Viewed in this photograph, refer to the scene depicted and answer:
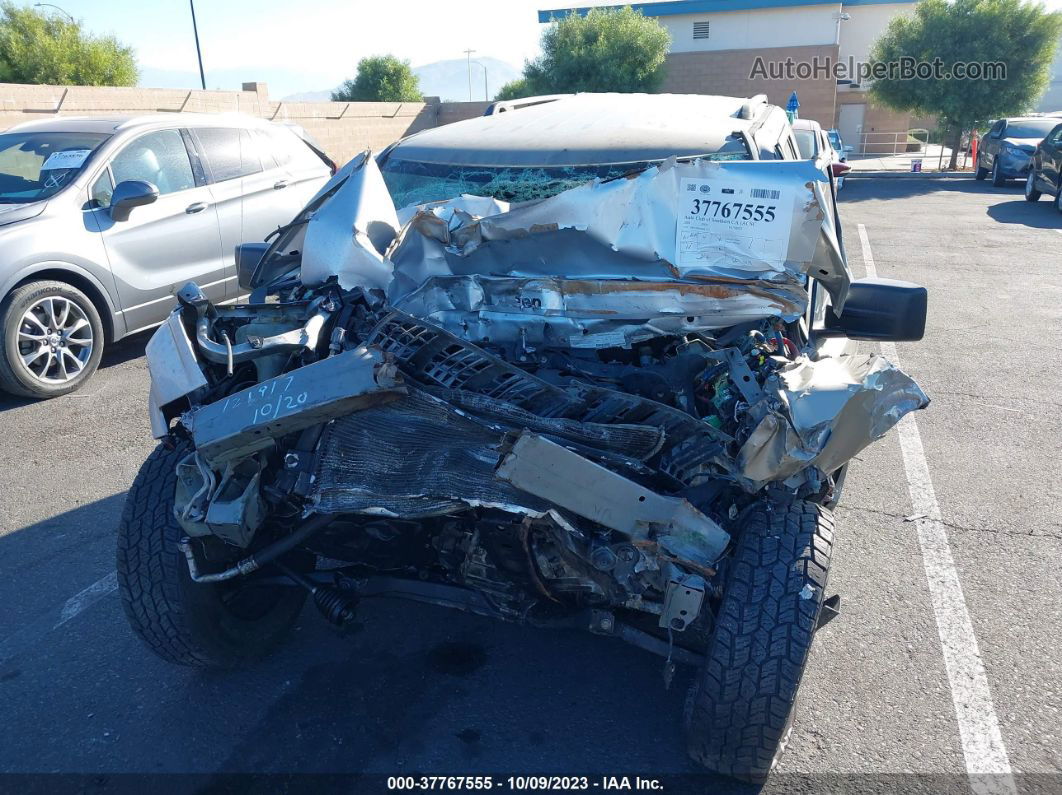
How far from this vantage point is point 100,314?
6.51 m

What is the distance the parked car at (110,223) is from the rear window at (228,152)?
11mm

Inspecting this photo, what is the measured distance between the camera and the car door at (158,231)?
647 cm

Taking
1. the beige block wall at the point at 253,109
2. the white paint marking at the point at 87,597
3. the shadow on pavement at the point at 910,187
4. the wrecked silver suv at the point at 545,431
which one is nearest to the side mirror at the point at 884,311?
the wrecked silver suv at the point at 545,431

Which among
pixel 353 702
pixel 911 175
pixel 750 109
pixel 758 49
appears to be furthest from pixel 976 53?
pixel 353 702

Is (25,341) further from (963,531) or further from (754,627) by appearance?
(963,531)

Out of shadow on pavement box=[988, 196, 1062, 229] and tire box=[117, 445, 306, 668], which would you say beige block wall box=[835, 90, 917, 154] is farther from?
tire box=[117, 445, 306, 668]

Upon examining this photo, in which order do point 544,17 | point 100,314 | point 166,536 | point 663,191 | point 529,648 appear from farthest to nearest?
point 544,17
point 100,314
point 529,648
point 663,191
point 166,536

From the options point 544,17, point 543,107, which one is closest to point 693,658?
point 543,107

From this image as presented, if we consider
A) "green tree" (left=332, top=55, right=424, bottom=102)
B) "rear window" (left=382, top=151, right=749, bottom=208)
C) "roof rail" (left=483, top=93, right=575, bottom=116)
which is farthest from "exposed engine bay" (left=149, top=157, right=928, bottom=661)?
"green tree" (left=332, top=55, right=424, bottom=102)

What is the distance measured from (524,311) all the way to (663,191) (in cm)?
69

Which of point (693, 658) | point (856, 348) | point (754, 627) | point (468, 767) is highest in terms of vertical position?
point (856, 348)

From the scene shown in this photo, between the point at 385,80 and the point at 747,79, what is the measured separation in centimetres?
1571

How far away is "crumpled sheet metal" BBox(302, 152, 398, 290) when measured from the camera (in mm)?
3277

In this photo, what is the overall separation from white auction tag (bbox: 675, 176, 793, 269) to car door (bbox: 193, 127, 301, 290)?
17.0ft
